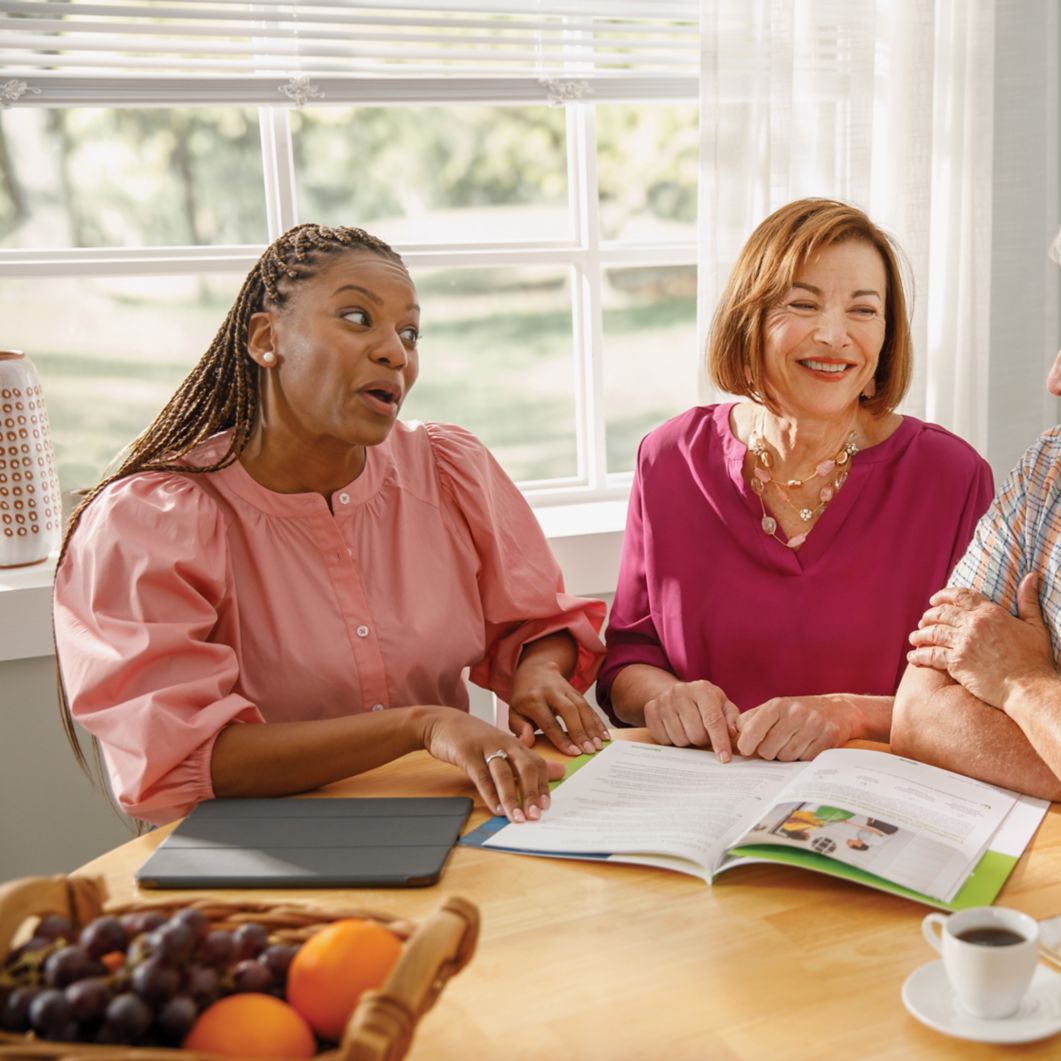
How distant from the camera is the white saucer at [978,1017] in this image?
0.94 m

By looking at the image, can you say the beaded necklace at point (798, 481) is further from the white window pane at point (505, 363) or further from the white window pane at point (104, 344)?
the white window pane at point (104, 344)

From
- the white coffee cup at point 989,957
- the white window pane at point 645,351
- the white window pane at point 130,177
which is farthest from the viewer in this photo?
the white window pane at point 645,351

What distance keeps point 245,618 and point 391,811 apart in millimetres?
420

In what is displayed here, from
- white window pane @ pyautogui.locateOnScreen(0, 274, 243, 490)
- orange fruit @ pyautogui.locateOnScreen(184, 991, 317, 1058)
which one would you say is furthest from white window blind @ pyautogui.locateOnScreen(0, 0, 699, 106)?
orange fruit @ pyautogui.locateOnScreen(184, 991, 317, 1058)

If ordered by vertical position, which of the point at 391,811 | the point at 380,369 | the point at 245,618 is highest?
the point at 380,369

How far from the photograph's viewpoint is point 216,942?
814mm

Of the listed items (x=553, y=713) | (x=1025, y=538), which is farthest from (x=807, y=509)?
(x=553, y=713)

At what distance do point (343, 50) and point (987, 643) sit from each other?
1.65 m

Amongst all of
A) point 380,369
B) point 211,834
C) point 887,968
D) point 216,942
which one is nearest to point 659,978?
point 887,968

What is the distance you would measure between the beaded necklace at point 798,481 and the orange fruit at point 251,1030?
1315 millimetres

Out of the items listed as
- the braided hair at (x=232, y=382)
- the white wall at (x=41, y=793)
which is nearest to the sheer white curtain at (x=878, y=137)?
the braided hair at (x=232, y=382)

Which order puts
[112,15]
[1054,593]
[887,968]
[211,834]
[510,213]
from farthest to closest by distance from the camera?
[510,213]
[112,15]
[1054,593]
[211,834]
[887,968]

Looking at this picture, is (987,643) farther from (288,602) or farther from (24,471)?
(24,471)

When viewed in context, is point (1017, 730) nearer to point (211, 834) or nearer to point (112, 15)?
point (211, 834)
